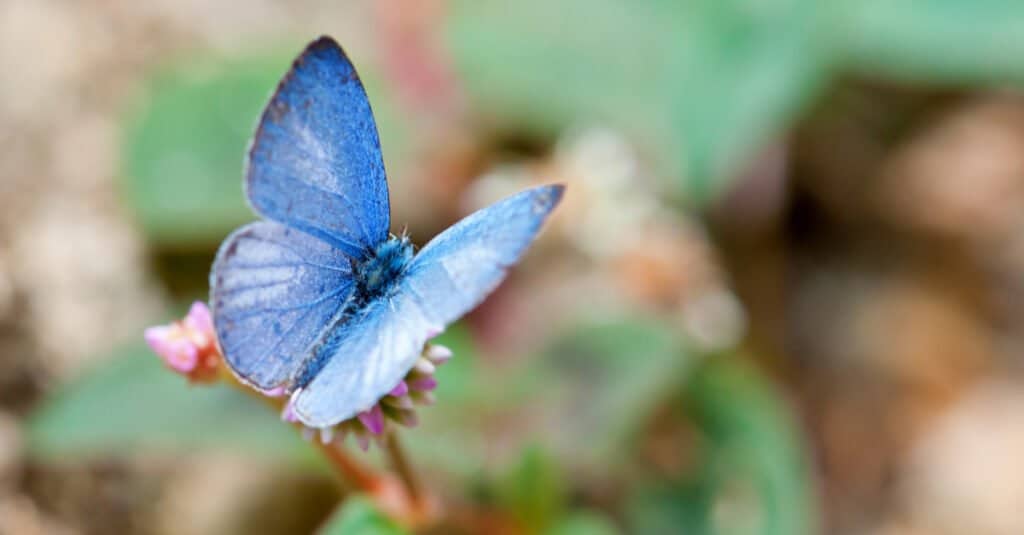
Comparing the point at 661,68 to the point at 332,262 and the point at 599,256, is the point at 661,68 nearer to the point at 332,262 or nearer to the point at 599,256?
the point at 599,256

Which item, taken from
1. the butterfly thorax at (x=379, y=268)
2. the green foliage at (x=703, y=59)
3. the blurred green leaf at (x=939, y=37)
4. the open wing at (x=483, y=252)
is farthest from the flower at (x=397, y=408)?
the blurred green leaf at (x=939, y=37)

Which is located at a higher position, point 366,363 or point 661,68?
point 366,363

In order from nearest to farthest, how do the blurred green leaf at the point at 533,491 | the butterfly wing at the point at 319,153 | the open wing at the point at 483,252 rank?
the open wing at the point at 483,252 → the butterfly wing at the point at 319,153 → the blurred green leaf at the point at 533,491

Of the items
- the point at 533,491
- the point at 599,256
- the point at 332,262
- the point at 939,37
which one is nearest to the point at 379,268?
the point at 332,262

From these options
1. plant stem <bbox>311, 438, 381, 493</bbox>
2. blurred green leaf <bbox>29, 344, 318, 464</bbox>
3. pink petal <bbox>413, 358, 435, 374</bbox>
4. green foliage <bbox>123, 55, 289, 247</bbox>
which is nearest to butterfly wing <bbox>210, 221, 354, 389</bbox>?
pink petal <bbox>413, 358, 435, 374</bbox>

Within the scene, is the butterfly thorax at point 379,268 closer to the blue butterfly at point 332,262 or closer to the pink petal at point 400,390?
the blue butterfly at point 332,262

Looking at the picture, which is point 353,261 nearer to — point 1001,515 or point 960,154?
point 1001,515

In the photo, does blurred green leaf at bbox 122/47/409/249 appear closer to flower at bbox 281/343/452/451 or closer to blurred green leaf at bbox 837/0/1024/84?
blurred green leaf at bbox 837/0/1024/84

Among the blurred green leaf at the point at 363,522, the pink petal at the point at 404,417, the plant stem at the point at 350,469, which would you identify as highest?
the pink petal at the point at 404,417
